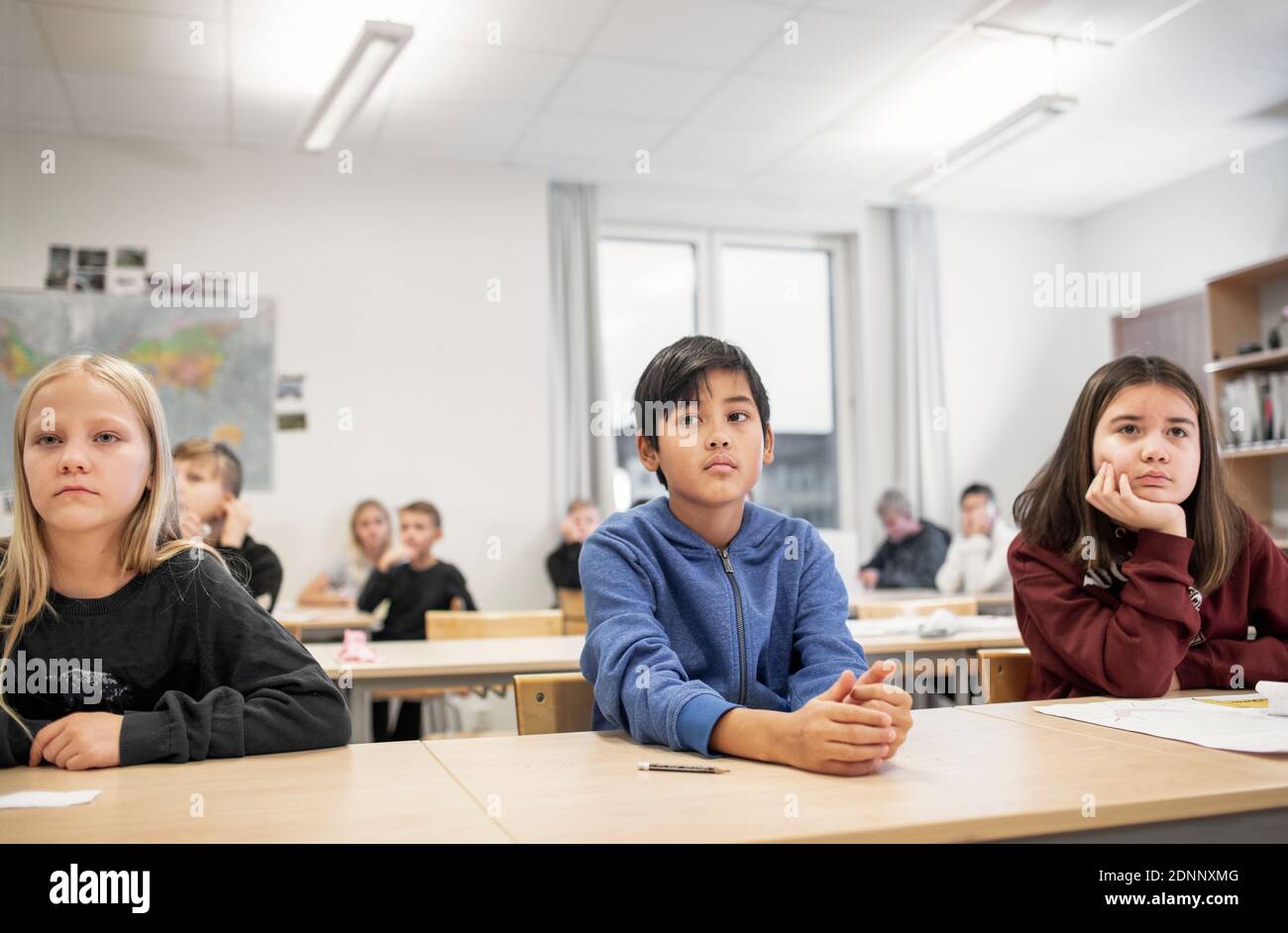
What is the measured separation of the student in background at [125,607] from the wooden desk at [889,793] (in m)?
0.24

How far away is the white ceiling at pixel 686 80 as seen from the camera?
13.7 ft

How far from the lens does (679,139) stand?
18.5 feet

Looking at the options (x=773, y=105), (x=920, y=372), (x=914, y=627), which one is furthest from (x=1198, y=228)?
(x=914, y=627)

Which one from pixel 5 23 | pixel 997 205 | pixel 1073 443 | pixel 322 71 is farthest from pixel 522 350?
pixel 1073 443

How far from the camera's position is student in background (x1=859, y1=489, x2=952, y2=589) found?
598cm

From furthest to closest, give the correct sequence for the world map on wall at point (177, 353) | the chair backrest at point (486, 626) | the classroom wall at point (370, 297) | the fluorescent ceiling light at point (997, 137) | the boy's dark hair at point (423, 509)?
1. the classroom wall at point (370, 297)
2. the world map on wall at point (177, 353)
3. the boy's dark hair at point (423, 509)
4. the fluorescent ceiling light at point (997, 137)
5. the chair backrest at point (486, 626)

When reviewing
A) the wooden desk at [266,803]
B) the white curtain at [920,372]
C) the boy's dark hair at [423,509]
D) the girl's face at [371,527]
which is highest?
the white curtain at [920,372]

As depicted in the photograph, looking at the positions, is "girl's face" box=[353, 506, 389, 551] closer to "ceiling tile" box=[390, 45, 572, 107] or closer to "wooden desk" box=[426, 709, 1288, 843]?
"ceiling tile" box=[390, 45, 572, 107]

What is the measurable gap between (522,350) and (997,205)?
3.24 m

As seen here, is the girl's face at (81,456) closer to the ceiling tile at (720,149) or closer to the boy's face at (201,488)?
the boy's face at (201,488)

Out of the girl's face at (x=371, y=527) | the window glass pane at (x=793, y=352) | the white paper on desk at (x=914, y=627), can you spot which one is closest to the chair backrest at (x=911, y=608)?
the white paper on desk at (x=914, y=627)

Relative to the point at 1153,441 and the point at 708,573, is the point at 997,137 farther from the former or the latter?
the point at 708,573
